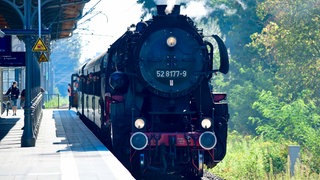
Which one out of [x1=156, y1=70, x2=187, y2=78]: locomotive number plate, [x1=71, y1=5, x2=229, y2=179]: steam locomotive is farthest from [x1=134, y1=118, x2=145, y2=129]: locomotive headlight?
[x1=156, y1=70, x2=187, y2=78]: locomotive number plate

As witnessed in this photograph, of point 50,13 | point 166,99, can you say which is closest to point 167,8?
point 166,99

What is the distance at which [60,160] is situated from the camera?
484 inches

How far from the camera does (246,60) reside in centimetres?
4262

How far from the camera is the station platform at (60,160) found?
10.2m

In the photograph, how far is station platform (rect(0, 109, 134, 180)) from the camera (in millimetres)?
10211

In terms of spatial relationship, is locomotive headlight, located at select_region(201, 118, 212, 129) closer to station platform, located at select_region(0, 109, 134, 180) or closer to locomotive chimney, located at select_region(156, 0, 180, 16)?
station platform, located at select_region(0, 109, 134, 180)

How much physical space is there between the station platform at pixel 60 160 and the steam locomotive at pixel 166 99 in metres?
0.83

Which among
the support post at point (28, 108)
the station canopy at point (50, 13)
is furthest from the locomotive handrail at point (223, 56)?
the station canopy at point (50, 13)

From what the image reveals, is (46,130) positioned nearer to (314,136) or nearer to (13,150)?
(13,150)

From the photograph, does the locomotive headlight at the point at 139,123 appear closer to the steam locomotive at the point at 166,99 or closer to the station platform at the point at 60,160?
the steam locomotive at the point at 166,99

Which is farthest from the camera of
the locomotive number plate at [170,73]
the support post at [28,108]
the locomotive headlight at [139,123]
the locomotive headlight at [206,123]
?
the support post at [28,108]

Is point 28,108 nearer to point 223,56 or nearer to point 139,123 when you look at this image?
point 139,123

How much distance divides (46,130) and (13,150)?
6347mm

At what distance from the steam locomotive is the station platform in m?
0.83
